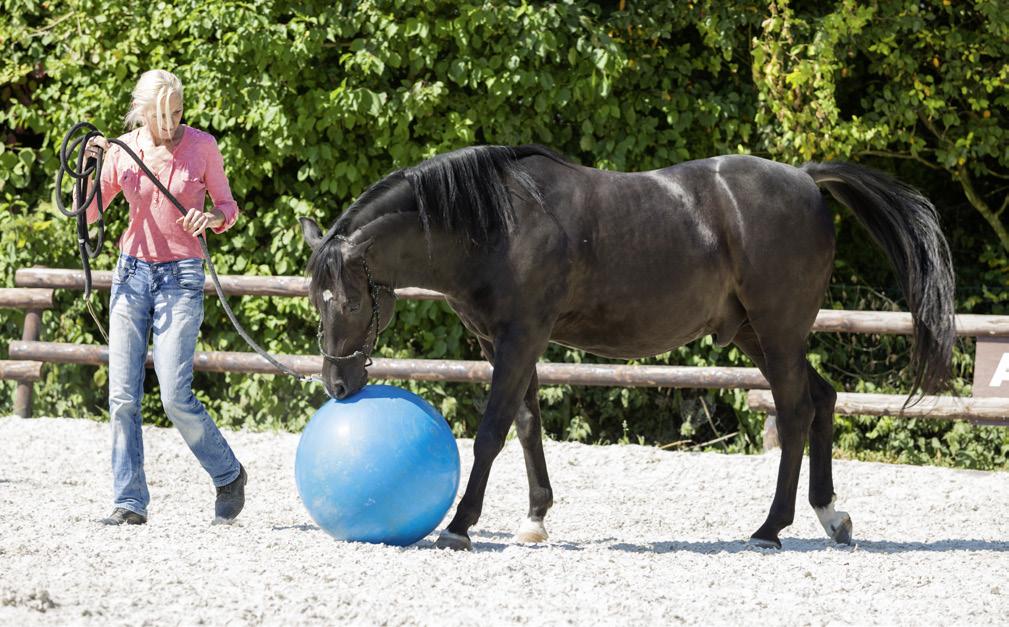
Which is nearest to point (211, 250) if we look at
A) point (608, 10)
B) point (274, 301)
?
point (274, 301)

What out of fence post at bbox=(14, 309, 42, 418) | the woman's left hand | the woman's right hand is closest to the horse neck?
the woman's left hand

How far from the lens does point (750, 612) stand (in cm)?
389

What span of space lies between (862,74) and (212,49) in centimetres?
476

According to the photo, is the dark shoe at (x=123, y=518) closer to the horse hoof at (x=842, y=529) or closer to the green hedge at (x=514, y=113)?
the horse hoof at (x=842, y=529)

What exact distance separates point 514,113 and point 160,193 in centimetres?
425

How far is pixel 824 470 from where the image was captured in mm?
5406

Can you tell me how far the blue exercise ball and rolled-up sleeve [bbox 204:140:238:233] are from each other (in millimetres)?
951

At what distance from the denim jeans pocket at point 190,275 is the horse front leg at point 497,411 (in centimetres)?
122

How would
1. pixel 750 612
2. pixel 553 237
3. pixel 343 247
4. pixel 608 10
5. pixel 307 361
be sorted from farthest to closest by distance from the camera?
1. pixel 608 10
2. pixel 307 361
3. pixel 553 237
4. pixel 343 247
5. pixel 750 612

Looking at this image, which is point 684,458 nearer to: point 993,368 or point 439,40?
point 993,368

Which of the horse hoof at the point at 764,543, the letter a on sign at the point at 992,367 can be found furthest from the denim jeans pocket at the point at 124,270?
the letter a on sign at the point at 992,367

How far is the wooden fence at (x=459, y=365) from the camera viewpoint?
7.62m

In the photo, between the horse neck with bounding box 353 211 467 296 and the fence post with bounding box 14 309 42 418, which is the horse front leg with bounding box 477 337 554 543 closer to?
the horse neck with bounding box 353 211 467 296

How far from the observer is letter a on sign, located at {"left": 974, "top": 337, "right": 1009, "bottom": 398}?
295 inches
